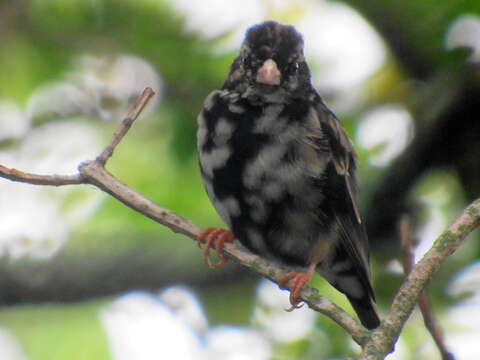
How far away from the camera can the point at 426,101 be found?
5957mm

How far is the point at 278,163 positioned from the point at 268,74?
0.40 m

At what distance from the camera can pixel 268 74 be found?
5.13 meters

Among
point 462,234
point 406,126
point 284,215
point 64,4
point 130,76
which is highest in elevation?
point 64,4

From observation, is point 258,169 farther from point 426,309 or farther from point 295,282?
point 426,309

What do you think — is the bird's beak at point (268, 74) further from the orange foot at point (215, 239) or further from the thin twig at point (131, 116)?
the thin twig at point (131, 116)

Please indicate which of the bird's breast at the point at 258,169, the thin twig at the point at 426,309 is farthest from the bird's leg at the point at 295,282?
the thin twig at the point at 426,309

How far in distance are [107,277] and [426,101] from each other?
1.87 metres

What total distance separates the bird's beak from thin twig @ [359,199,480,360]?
1.62 m

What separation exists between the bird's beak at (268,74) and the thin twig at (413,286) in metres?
1.62

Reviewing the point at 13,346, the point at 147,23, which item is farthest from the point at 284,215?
the point at 13,346

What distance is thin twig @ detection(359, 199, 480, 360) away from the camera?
11.3 feet

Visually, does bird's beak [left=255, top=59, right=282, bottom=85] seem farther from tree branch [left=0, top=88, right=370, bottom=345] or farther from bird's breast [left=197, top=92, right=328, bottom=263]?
tree branch [left=0, top=88, right=370, bottom=345]

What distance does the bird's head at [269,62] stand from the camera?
17.0 feet

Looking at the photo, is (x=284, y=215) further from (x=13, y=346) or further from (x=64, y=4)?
(x=13, y=346)
